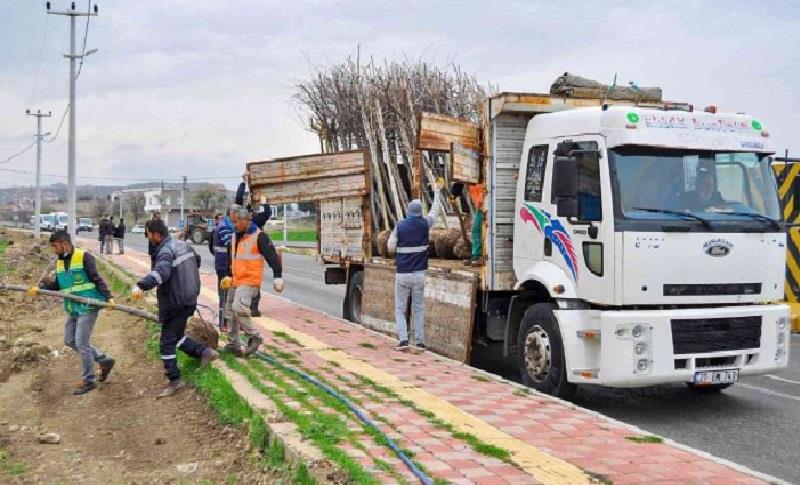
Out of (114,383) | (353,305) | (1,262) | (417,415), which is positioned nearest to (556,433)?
(417,415)

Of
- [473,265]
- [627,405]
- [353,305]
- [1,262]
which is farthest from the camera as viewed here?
[1,262]

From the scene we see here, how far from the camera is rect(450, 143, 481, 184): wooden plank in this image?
8711 millimetres

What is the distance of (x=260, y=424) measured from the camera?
6.44 meters

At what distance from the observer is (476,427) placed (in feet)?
20.8

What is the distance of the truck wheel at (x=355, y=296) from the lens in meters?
13.1

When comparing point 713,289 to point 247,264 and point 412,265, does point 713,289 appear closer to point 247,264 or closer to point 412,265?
point 412,265

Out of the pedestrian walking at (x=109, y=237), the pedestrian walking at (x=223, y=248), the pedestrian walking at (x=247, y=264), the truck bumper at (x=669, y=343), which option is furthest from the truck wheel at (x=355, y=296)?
the pedestrian walking at (x=109, y=237)

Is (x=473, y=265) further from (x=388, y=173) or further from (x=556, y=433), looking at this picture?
(x=388, y=173)

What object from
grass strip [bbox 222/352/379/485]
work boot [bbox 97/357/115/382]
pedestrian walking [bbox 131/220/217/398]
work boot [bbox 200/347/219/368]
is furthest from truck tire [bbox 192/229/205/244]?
grass strip [bbox 222/352/379/485]

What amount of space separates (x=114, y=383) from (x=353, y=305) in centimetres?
456

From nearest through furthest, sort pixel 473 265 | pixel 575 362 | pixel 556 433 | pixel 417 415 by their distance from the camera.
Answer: pixel 556 433 < pixel 417 415 < pixel 575 362 < pixel 473 265

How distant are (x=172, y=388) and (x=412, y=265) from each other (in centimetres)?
310

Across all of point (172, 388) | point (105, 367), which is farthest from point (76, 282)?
point (172, 388)

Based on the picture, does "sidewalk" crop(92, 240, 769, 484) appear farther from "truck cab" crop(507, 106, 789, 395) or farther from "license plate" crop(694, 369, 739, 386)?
"license plate" crop(694, 369, 739, 386)
